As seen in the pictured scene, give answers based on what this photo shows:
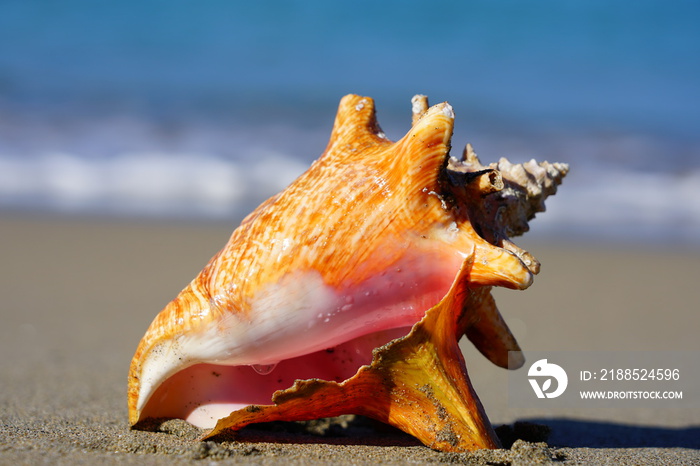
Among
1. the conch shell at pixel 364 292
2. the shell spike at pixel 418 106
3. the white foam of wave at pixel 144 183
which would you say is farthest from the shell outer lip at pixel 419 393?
the white foam of wave at pixel 144 183

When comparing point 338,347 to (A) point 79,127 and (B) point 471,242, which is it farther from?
(A) point 79,127

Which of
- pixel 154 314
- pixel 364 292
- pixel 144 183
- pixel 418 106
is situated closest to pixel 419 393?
pixel 364 292

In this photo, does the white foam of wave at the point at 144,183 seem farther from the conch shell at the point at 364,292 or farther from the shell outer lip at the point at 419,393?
the shell outer lip at the point at 419,393

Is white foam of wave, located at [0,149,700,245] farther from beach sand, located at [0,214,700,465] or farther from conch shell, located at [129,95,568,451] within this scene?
conch shell, located at [129,95,568,451]

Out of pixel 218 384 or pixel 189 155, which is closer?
pixel 218 384

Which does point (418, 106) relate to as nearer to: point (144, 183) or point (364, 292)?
point (364, 292)

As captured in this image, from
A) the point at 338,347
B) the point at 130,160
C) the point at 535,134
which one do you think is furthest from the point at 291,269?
the point at 535,134

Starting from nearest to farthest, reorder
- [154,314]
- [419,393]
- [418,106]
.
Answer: [419,393], [418,106], [154,314]
